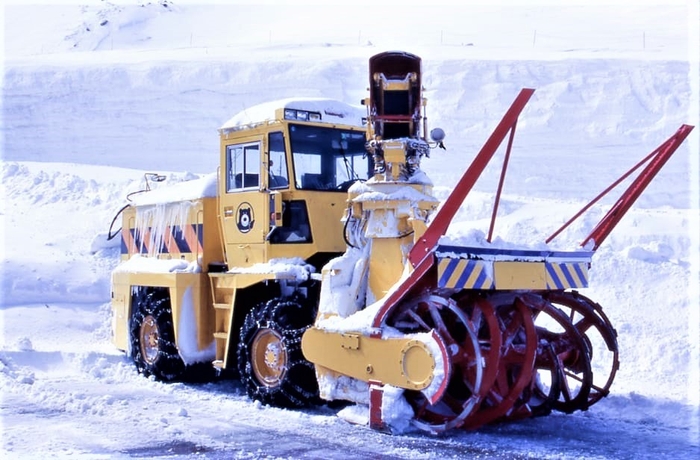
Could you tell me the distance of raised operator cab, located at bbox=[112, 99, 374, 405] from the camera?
29.2 ft

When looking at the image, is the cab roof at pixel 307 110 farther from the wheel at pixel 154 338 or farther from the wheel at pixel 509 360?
the wheel at pixel 509 360

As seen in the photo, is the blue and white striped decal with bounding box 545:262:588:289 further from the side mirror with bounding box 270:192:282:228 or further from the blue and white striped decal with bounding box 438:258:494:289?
the side mirror with bounding box 270:192:282:228

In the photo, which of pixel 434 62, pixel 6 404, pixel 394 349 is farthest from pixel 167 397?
pixel 434 62

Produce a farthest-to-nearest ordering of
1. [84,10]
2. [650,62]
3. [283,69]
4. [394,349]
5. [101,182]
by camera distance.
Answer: [84,10] → [283,69] → [650,62] → [101,182] → [394,349]

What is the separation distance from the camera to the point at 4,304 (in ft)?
45.5

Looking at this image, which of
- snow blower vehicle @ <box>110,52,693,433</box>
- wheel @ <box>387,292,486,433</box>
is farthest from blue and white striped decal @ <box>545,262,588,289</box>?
wheel @ <box>387,292,486,433</box>

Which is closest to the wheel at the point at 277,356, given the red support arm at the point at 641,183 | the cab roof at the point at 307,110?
the cab roof at the point at 307,110

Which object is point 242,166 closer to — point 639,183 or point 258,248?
point 258,248

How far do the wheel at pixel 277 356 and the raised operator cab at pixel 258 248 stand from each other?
1cm

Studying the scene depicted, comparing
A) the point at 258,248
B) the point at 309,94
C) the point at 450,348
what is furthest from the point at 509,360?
the point at 309,94

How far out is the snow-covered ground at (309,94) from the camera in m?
7.75

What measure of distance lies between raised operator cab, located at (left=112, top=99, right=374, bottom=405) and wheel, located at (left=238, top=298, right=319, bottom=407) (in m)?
0.01

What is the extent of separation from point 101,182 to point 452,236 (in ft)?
48.7

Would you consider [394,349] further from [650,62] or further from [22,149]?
[650,62]
